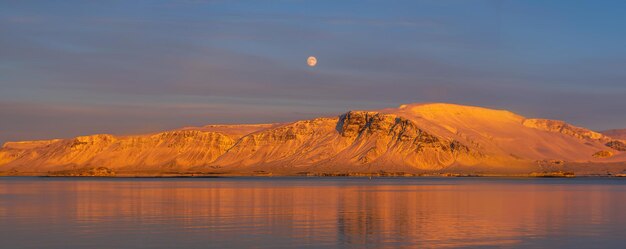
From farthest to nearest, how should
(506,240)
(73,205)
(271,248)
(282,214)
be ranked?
(73,205) → (282,214) → (506,240) → (271,248)

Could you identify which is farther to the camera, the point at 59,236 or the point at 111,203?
the point at 111,203

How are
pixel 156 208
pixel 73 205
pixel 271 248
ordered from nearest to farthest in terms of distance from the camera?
pixel 271 248
pixel 156 208
pixel 73 205

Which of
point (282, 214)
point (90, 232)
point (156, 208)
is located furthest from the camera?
point (156, 208)

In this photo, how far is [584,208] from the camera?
7300 centimetres

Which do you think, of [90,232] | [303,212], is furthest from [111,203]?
[90,232]

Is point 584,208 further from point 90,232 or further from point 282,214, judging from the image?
point 90,232

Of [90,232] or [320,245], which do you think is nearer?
[320,245]

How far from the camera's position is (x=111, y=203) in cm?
8056

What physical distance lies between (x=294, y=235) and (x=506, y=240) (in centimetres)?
1131

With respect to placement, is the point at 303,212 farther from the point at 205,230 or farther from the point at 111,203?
the point at 111,203

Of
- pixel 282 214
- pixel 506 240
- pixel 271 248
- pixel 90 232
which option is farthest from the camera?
pixel 282 214

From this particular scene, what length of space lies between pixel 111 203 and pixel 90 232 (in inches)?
1248

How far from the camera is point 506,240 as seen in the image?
44844 mm

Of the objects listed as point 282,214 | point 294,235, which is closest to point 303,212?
point 282,214
